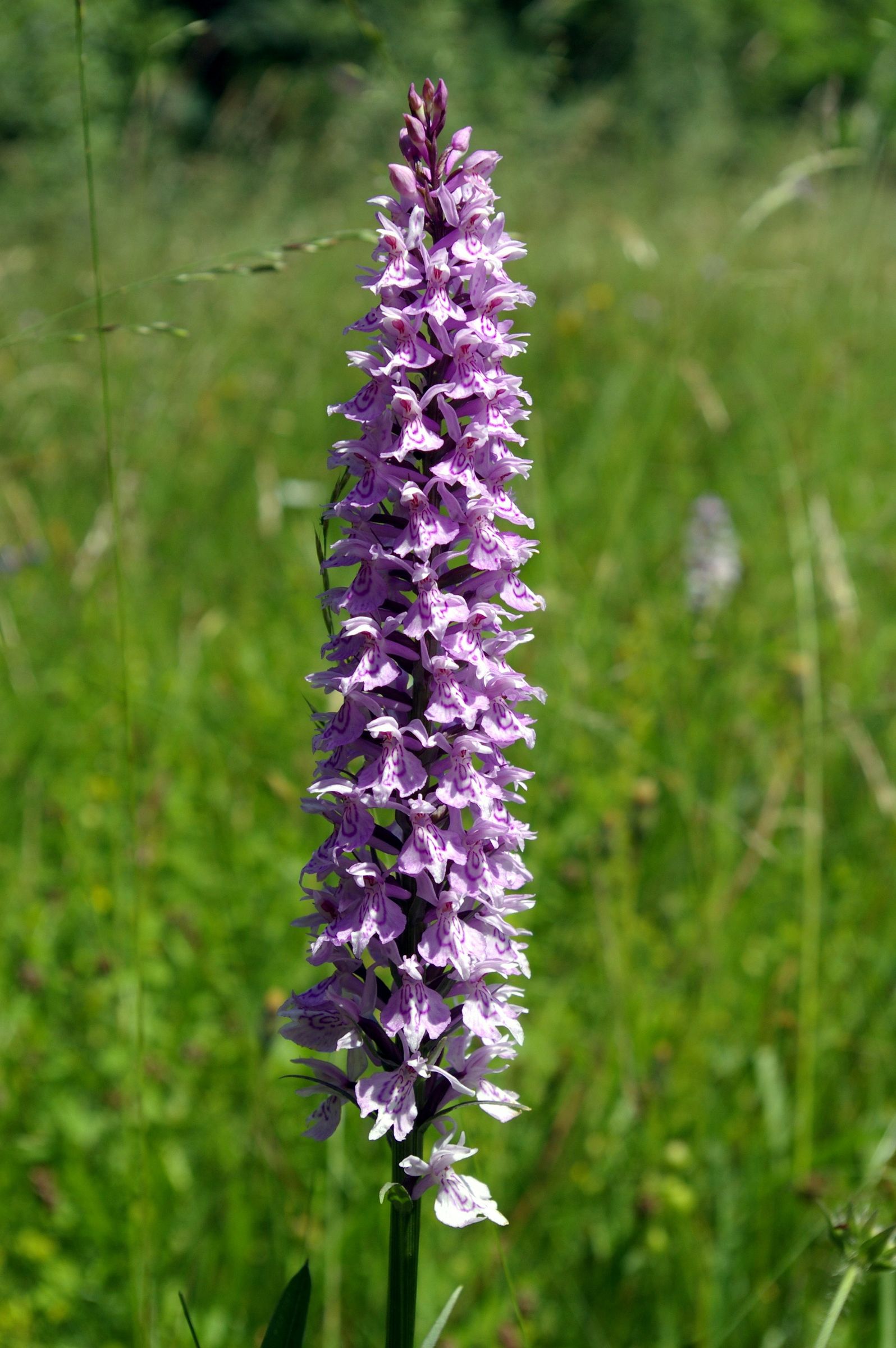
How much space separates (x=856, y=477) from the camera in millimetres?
6145

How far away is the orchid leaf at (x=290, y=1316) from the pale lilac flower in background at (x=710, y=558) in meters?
3.90

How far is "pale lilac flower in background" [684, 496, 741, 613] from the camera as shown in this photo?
4992 millimetres

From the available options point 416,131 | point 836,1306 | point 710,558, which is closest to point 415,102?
point 416,131

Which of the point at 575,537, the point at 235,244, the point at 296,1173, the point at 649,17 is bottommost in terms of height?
the point at 296,1173

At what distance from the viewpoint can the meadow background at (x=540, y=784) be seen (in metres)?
2.47

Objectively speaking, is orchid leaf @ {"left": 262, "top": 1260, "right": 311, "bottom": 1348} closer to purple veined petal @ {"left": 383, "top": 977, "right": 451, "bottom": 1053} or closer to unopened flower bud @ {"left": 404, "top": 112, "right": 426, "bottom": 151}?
purple veined petal @ {"left": 383, "top": 977, "right": 451, "bottom": 1053}

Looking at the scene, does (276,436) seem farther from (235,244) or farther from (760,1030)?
(760,1030)

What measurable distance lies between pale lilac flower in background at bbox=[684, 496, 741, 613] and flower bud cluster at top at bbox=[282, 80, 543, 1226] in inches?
141

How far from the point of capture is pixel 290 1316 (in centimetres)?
134

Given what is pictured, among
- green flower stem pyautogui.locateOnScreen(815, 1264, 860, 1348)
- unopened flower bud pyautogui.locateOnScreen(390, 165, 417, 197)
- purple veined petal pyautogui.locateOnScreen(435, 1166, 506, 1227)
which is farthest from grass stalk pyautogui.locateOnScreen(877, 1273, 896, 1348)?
unopened flower bud pyautogui.locateOnScreen(390, 165, 417, 197)

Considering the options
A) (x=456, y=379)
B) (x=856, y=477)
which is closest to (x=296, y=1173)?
(x=456, y=379)

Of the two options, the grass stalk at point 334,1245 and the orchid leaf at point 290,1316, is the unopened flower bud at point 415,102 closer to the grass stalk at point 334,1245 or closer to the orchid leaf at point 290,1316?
the orchid leaf at point 290,1316

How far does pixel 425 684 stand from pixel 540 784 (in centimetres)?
249

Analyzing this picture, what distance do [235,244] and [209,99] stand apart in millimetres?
28235
